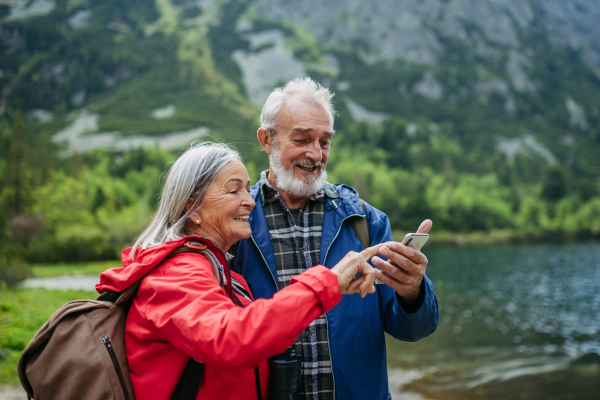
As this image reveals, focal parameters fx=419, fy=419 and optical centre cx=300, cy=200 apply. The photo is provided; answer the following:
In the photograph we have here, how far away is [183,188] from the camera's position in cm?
210

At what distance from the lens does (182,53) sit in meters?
181

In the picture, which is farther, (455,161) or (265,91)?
(265,91)

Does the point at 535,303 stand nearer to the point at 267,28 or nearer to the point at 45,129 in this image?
the point at 45,129

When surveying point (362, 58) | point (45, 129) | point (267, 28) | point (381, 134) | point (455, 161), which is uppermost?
point (267, 28)

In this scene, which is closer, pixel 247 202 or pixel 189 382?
pixel 189 382

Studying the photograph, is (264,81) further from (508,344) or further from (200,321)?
(200,321)

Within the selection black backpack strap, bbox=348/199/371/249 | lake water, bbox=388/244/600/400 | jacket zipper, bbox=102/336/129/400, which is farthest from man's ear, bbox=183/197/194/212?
lake water, bbox=388/244/600/400

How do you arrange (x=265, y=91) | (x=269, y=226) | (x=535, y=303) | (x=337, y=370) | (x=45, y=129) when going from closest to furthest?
(x=337, y=370)
(x=269, y=226)
(x=535, y=303)
(x=45, y=129)
(x=265, y=91)

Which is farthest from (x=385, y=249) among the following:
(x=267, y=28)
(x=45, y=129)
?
(x=267, y=28)

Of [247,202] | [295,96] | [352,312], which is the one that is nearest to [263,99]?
[295,96]

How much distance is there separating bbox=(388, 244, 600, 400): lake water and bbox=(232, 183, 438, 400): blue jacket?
9698 mm

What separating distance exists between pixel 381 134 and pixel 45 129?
322 ft

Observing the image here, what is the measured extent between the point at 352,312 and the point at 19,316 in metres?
13.4

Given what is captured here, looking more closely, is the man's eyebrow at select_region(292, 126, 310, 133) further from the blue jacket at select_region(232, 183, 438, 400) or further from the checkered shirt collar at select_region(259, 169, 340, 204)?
the blue jacket at select_region(232, 183, 438, 400)
